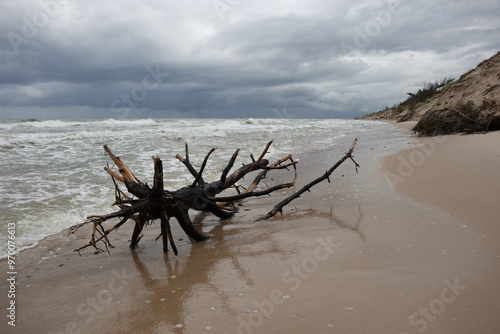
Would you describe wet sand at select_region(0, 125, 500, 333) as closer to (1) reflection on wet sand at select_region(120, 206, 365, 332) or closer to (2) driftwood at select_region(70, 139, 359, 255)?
(1) reflection on wet sand at select_region(120, 206, 365, 332)

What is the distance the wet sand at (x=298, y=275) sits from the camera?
7.33 ft

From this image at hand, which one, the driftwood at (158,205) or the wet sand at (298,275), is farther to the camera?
the driftwood at (158,205)

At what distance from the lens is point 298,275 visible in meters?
2.88

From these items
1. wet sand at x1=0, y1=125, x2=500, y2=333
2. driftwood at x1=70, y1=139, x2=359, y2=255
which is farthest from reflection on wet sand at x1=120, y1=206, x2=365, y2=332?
driftwood at x1=70, y1=139, x2=359, y2=255

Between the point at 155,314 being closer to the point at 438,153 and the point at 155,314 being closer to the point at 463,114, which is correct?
the point at 438,153

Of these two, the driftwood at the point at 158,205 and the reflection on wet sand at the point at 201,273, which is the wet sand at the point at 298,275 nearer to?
the reflection on wet sand at the point at 201,273

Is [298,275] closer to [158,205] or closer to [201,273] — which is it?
[201,273]

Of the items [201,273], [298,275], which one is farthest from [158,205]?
[298,275]

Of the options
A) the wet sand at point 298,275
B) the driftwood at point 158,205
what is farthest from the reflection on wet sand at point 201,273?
the driftwood at point 158,205

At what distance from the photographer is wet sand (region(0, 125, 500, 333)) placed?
2.23m

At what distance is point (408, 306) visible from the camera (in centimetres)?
225

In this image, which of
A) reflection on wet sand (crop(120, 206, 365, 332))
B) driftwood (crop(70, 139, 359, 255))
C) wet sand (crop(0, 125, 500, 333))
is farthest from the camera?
driftwood (crop(70, 139, 359, 255))

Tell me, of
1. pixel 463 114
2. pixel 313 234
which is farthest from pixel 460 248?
pixel 463 114

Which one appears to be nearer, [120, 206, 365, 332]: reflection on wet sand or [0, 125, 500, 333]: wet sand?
[0, 125, 500, 333]: wet sand
